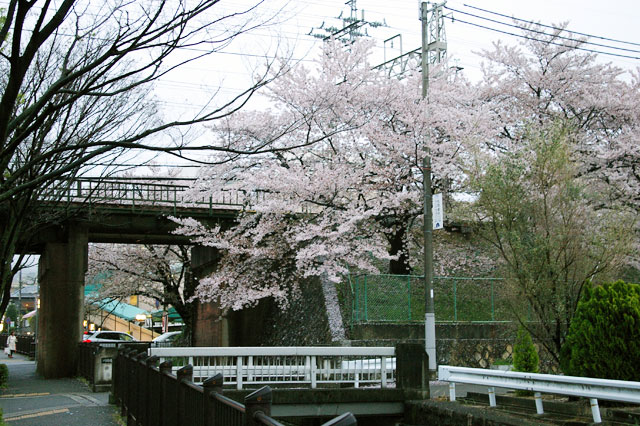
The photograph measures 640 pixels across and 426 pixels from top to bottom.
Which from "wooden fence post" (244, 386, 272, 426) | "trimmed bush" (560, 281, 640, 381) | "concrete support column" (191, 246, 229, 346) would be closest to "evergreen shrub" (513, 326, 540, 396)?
"trimmed bush" (560, 281, 640, 381)

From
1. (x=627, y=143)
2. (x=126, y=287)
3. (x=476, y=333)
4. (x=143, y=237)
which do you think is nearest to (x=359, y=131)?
(x=476, y=333)

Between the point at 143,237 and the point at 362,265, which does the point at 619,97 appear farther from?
the point at 143,237

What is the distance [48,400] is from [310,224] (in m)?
10.3

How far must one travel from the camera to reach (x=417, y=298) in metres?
25.8

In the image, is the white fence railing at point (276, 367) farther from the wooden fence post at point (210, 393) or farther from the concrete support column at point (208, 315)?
the concrete support column at point (208, 315)

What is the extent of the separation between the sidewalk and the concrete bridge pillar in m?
3.15

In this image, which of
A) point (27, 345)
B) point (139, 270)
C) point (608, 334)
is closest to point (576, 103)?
point (608, 334)

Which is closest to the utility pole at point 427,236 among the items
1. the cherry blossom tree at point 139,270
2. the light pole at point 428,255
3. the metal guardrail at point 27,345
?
the light pole at point 428,255

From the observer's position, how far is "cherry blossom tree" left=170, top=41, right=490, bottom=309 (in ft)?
79.3

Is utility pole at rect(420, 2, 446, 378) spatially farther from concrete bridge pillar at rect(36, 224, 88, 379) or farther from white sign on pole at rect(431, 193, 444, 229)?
concrete bridge pillar at rect(36, 224, 88, 379)

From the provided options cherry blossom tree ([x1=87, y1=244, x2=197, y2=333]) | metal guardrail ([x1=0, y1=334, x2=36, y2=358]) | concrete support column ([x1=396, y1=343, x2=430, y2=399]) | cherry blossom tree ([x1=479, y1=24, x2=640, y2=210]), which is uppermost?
cherry blossom tree ([x1=479, y1=24, x2=640, y2=210])

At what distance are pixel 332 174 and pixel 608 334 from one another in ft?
40.7

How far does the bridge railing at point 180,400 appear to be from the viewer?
4695mm

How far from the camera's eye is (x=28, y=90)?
44.0ft
